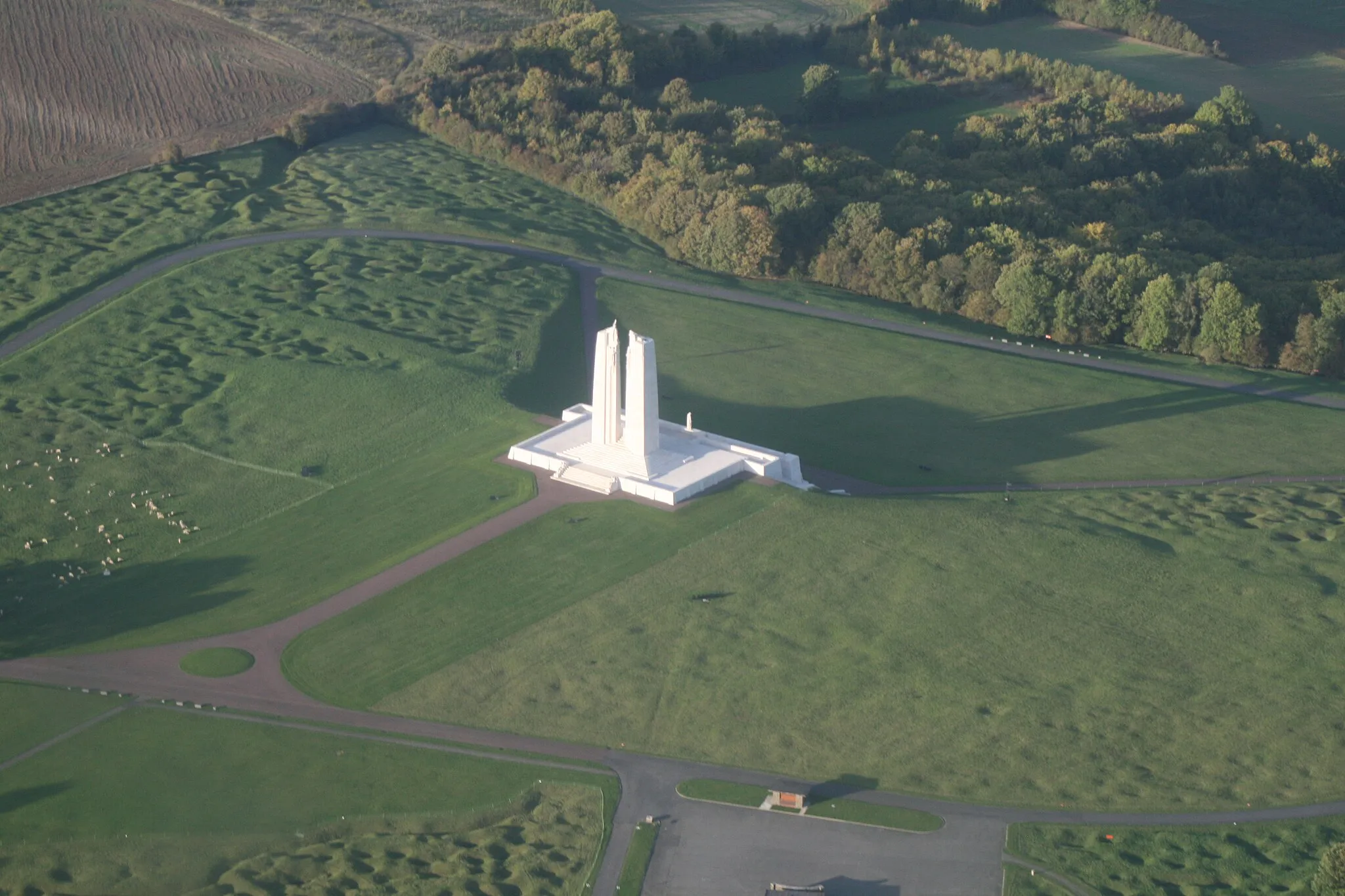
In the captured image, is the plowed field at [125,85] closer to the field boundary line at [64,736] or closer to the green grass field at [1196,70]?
the field boundary line at [64,736]

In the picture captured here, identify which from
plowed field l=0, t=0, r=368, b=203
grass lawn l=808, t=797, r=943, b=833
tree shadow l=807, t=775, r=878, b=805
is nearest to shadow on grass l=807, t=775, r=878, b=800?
tree shadow l=807, t=775, r=878, b=805

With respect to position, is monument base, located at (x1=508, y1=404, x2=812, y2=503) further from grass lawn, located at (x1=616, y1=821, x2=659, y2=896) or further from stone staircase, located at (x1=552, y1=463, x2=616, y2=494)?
grass lawn, located at (x1=616, y1=821, x2=659, y2=896)

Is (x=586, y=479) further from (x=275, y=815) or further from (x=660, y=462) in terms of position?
(x=275, y=815)

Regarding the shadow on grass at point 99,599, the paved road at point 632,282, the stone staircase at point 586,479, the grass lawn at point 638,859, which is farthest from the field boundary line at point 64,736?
the paved road at point 632,282

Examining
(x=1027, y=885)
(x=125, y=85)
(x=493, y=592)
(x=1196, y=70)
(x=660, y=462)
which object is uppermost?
(x=1196, y=70)

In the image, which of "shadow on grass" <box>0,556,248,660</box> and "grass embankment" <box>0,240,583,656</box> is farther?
"grass embankment" <box>0,240,583,656</box>

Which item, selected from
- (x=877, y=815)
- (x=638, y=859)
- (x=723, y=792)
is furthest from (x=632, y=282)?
(x=638, y=859)
